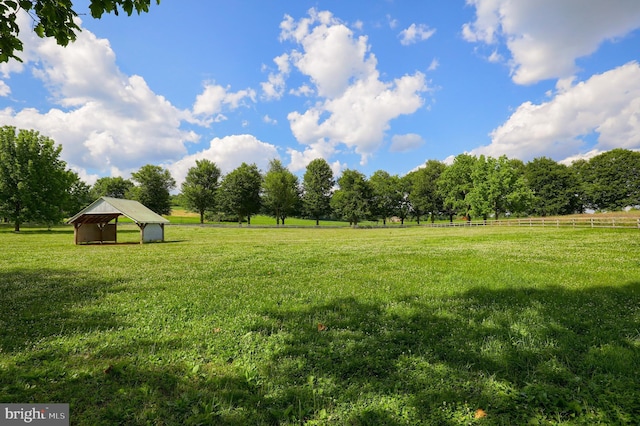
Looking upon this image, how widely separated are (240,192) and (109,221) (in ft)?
167

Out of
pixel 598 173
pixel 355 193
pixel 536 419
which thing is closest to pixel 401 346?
pixel 536 419

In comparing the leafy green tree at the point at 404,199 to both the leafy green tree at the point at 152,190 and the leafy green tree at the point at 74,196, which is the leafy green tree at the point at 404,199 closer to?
the leafy green tree at the point at 152,190

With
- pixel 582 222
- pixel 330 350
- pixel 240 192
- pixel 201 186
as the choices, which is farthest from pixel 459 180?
pixel 330 350

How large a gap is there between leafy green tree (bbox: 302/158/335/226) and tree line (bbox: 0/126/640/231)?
0.32 metres

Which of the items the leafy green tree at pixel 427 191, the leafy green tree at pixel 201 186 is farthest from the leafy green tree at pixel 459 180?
the leafy green tree at pixel 201 186

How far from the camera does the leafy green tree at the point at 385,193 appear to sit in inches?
3682

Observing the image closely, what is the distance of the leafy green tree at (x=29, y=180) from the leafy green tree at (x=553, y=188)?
114 meters

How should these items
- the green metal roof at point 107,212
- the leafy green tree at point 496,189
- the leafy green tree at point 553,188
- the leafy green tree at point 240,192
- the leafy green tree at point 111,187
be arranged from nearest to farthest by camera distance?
the green metal roof at point 107,212 → the leafy green tree at point 496,189 → the leafy green tree at point 240,192 → the leafy green tree at point 553,188 → the leafy green tree at point 111,187

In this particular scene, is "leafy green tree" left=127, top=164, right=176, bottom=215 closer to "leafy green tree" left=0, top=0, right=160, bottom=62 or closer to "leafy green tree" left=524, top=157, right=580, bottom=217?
"leafy green tree" left=0, top=0, right=160, bottom=62

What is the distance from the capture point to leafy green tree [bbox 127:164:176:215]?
8900cm

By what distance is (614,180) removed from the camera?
80.3 meters

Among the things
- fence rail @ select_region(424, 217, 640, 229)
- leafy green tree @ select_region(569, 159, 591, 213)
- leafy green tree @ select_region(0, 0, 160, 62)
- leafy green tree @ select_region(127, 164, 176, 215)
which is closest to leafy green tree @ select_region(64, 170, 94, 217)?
leafy green tree @ select_region(127, 164, 176, 215)

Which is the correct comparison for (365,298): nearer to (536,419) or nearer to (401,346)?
(401,346)

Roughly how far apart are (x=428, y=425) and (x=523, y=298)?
6.85 meters
